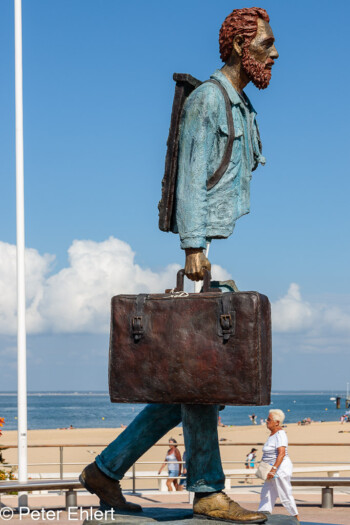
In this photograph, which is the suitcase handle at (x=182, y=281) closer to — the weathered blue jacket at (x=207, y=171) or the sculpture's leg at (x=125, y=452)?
the weathered blue jacket at (x=207, y=171)

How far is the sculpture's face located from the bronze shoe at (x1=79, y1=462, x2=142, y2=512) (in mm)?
2479

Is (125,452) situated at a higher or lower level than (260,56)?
lower

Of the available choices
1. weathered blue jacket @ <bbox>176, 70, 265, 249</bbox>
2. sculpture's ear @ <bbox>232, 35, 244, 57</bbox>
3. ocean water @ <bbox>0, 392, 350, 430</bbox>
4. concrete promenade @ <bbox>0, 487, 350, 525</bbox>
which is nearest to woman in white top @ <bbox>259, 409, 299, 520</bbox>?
concrete promenade @ <bbox>0, 487, 350, 525</bbox>

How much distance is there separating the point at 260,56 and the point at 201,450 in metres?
2.32

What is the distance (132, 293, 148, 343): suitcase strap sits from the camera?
15.2 feet

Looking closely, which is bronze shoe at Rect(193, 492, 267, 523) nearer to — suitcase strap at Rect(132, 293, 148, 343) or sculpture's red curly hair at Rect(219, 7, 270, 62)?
suitcase strap at Rect(132, 293, 148, 343)

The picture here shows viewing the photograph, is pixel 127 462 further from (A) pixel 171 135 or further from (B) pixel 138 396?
(A) pixel 171 135

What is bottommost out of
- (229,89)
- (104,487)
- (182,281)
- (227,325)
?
(104,487)

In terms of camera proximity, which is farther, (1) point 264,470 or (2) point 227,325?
(1) point 264,470

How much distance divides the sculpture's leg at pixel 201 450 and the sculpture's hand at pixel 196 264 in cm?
72

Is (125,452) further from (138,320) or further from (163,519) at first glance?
(138,320)

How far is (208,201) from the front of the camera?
501 cm

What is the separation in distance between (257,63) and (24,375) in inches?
246

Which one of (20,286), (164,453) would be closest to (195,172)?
(20,286)
